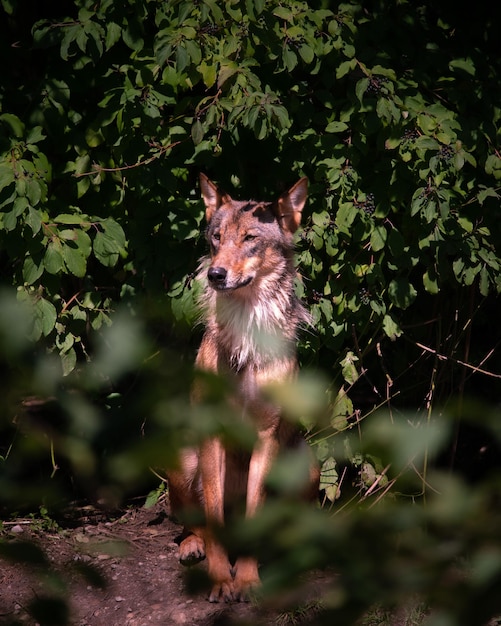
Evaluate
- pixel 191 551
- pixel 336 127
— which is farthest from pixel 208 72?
pixel 191 551

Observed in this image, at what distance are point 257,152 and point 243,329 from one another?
123 centimetres

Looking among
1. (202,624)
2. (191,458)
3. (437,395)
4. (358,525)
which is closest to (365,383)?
(437,395)

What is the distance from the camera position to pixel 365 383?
677 cm

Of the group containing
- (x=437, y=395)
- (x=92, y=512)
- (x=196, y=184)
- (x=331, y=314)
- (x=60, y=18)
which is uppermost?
(x=60, y=18)

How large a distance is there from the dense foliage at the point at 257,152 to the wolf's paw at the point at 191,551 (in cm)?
99

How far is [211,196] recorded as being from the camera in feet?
17.2

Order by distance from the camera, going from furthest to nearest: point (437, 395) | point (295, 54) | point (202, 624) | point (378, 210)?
point (437, 395)
point (378, 210)
point (295, 54)
point (202, 624)

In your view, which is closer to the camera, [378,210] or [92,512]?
[378,210]

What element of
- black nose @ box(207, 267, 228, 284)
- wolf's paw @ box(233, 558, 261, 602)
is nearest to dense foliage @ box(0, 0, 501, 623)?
black nose @ box(207, 267, 228, 284)

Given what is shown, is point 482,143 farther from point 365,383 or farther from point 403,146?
point 365,383

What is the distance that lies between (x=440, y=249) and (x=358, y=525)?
13.5 feet

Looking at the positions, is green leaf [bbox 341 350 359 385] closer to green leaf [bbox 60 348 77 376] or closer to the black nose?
the black nose

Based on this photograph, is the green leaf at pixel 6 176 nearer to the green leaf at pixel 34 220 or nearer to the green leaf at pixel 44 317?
the green leaf at pixel 34 220

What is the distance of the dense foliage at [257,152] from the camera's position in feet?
16.0
